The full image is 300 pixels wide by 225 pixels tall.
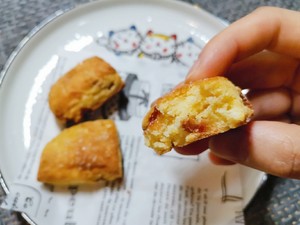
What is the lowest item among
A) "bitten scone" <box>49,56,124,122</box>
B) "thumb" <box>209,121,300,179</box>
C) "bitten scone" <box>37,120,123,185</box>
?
"bitten scone" <box>37,120,123,185</box>

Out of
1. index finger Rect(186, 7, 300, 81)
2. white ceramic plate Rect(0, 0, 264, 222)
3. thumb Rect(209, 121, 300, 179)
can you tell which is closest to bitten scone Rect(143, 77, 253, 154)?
thumb Rect(209, 121, 300, 179)

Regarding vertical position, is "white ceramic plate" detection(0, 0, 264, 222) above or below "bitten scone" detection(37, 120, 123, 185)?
above

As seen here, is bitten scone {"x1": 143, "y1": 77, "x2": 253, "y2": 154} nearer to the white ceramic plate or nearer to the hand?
the hand

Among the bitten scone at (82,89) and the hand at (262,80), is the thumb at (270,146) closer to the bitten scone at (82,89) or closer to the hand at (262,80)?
the hand at (262,80)

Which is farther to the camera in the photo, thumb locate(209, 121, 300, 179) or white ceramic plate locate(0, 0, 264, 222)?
white ceramic plate locate(0, 0, 264, 222)

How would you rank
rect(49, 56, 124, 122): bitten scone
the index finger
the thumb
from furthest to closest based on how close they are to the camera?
rect(49, 56, 124, 122): bitten scone
the index finger
the thumb

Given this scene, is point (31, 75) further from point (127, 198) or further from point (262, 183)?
point (262, 183)

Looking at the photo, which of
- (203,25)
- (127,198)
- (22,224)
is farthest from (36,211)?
(203,25)
